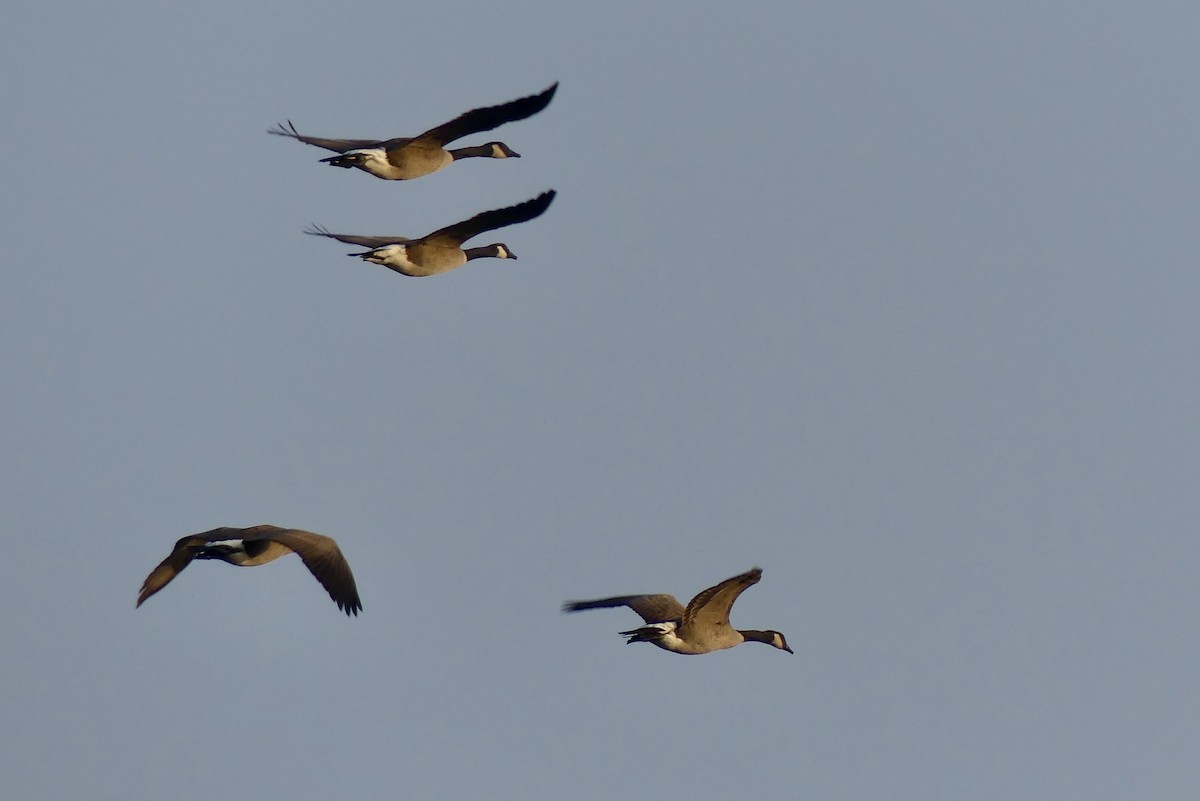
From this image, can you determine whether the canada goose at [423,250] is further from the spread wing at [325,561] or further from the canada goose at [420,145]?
the spread wing at [325,561]

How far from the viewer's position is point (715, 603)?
2141cm

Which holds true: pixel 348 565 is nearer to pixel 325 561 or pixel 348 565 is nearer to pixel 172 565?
pixel 325 561

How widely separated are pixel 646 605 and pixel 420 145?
19.9 ft

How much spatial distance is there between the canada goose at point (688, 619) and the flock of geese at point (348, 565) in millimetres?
11

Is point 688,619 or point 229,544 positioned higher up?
point 229,544

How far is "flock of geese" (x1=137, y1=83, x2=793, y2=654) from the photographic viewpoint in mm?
21938

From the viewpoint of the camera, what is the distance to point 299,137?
24.7 m

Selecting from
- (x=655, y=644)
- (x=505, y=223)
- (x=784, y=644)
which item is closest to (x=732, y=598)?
(x=655, y=644)

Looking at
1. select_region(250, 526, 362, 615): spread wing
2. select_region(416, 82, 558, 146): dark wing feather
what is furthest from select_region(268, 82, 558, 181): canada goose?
Answer: select_region(250, 526, 362, 615): spread wing

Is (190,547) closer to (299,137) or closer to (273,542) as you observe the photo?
(273,542)

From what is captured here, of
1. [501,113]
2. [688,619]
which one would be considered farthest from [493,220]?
[688,619]

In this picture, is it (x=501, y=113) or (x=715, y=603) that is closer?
(x=715, y=603)

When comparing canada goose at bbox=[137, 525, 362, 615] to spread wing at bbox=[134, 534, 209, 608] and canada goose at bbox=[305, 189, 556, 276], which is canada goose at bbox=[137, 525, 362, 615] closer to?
spread wing at bbox=[134, 534, 209, 608]

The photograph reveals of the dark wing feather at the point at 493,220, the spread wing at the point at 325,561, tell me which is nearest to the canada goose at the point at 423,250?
the dark wing feather at the point at 493,220
